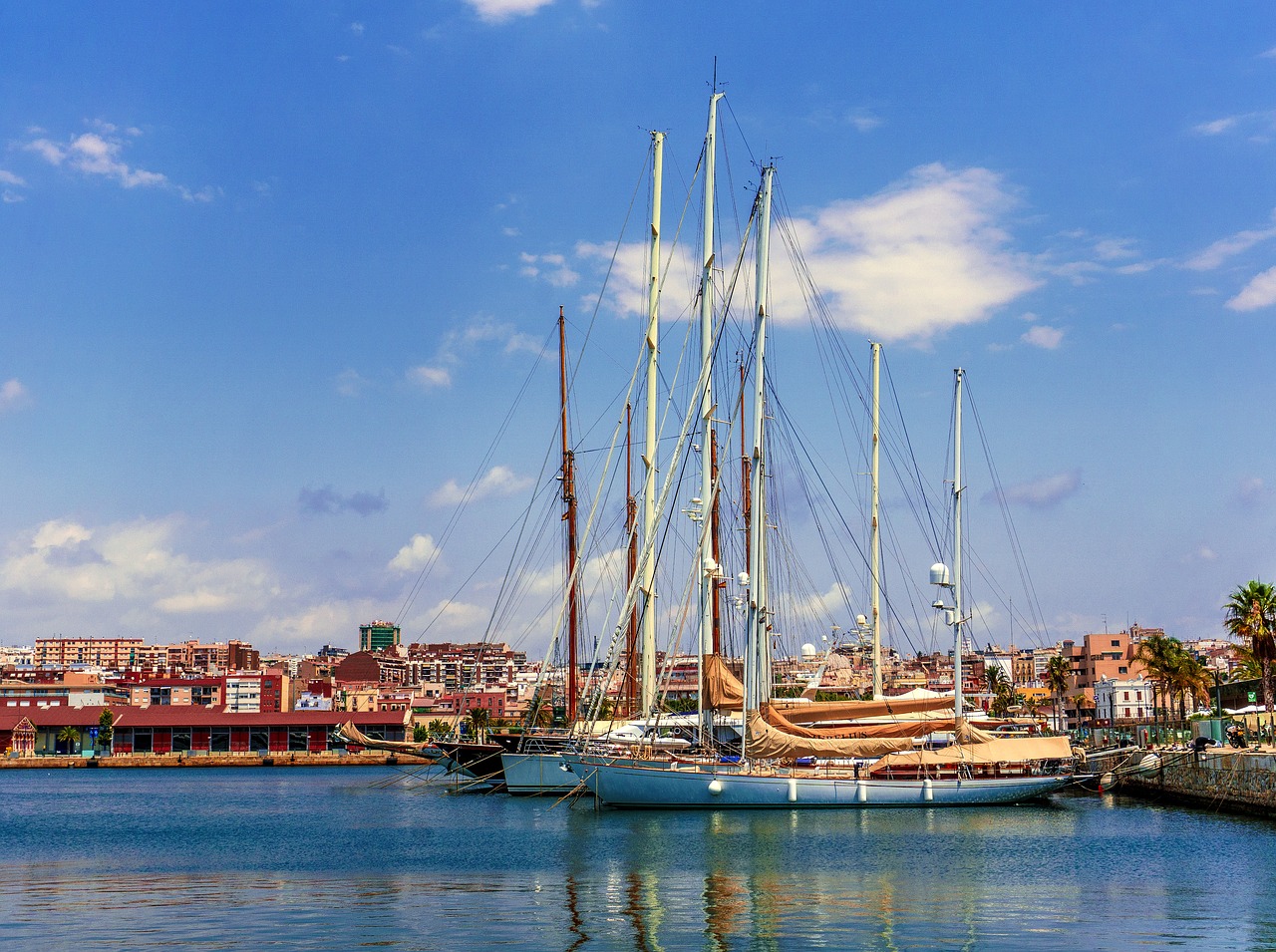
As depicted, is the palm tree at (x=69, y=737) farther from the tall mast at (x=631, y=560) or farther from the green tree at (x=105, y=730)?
the tall mast at (x=631, y=560)

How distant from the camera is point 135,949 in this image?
2366 cm

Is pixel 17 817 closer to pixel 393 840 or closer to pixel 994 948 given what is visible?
pixel 393 840

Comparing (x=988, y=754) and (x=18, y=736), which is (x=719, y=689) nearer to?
(x=988, y=754)

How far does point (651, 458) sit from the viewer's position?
188 feet

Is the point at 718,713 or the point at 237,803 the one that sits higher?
the point at 718,713

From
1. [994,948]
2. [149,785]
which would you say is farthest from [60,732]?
[994,948]

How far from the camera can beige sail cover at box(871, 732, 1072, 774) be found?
50.5 m

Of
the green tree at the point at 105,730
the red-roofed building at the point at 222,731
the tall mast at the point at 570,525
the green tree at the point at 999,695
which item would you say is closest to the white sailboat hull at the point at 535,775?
the tall mast at the point at 570,525

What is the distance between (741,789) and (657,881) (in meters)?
16.8

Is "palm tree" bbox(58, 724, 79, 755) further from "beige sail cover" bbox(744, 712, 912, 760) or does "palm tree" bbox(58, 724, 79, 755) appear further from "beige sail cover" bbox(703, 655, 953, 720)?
"beige sail cover" bbox(744, 712, 912, 760)

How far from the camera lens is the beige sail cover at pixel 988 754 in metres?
50.5

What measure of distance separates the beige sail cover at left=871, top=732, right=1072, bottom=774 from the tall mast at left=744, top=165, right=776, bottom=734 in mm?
5822

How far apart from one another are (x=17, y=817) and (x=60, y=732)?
102327 millimetres

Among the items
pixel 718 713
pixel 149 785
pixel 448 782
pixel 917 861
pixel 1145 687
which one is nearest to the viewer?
pixel 917 861
